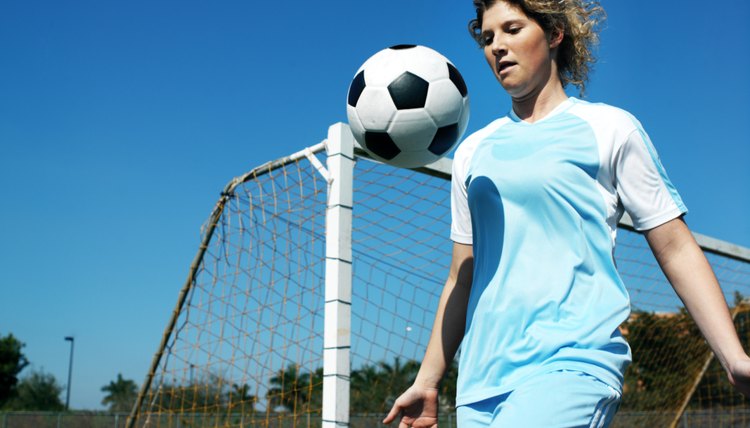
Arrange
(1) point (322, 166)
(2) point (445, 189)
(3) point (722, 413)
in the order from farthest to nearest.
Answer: (3) point (722, 413), (2) point (445, 189), (1) point (322, 166)

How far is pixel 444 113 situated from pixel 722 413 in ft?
67.7

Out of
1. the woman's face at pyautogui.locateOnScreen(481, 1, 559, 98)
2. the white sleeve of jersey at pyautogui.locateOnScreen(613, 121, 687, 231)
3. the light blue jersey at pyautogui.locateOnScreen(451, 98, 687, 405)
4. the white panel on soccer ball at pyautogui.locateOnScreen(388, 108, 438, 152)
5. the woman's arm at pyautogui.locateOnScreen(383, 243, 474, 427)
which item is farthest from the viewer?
the white panel on soccer ball at pyautogui.locateOnScreen(388, 108, 438, 152)

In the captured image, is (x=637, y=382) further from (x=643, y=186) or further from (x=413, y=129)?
(x=643, y=186)

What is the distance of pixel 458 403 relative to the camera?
197 centimetres

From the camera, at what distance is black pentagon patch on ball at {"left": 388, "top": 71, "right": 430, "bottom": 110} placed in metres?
3.28

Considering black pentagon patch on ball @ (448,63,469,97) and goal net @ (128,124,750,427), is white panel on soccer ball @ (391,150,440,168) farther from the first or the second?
goal net @ (128,124,750,427)

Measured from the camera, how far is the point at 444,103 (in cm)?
327

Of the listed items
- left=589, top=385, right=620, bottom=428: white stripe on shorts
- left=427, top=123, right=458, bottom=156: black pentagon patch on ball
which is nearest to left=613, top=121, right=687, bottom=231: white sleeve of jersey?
left=589, top=385, right=620, bottom=428: white stripe on shorts

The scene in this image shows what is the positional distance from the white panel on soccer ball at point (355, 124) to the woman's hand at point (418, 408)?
144 cm

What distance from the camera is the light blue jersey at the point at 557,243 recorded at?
5.98 feet

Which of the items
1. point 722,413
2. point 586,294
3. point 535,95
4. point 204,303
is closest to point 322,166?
point 204,303

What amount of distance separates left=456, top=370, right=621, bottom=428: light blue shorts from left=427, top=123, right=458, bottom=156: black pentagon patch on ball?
5.23 ft

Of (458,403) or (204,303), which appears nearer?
(458,403)

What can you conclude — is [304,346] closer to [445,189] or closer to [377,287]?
[377,287]
